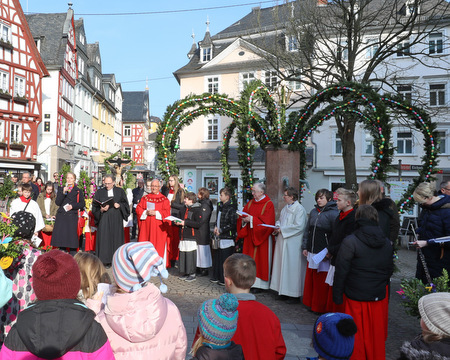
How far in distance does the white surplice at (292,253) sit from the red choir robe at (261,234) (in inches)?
12.3

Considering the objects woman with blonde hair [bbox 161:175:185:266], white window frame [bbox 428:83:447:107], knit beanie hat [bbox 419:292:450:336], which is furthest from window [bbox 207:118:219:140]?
knit beanie hat [bbox 419:292:450:336]

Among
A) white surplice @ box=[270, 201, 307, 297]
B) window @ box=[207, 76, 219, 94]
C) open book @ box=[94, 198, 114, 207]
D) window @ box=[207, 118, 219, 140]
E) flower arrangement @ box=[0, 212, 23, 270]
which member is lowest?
white surplice @ box=[270, 201, 307, 297]

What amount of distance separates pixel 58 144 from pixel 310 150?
63.8 feet

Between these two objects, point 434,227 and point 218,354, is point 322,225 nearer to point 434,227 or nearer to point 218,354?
point 434,227

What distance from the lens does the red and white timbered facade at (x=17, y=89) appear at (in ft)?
86.4

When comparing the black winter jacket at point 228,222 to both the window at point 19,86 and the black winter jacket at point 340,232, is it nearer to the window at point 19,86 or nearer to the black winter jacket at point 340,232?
the black winter jacket at point 340,232

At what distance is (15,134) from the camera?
27469 millimetres

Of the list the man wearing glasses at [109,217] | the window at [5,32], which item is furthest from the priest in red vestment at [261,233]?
the window at [5,32]

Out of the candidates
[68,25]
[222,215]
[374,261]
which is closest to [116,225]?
[222,215]

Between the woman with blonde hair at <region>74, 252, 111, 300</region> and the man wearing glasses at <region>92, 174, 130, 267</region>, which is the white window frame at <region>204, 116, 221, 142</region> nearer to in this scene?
the man wearing glasses at <region>92, 174, 130, 267</region>

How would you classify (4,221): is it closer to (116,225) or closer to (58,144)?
(116,225)

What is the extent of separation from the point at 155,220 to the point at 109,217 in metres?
1.00

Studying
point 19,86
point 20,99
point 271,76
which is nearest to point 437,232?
point 271,76

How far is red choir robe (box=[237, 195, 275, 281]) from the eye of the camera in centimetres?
704
